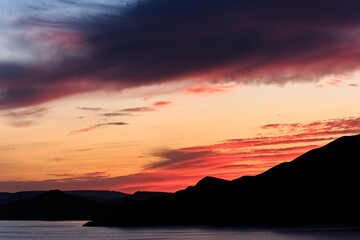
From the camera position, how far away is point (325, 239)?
198 m

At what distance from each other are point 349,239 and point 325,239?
950 centimetres

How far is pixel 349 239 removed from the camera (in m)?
191
